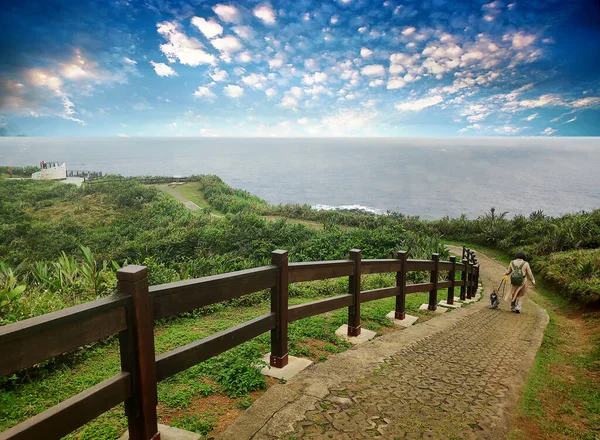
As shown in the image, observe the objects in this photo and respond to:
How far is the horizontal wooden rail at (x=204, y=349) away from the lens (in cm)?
265

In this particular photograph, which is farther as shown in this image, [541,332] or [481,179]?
[481,179]

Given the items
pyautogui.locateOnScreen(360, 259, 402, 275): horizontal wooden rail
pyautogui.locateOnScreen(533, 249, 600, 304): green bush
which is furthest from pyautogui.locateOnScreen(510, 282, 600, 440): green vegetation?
pyautogui.locateOnScreen(533, 249, 600, 304): green bush

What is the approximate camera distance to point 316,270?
4.27m

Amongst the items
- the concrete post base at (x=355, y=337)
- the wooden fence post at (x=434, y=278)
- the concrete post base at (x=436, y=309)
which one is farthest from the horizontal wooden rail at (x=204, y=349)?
the concrete post base at (x=436, y=309)

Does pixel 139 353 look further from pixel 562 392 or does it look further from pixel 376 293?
pixel 562 392

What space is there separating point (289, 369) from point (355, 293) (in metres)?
1.56

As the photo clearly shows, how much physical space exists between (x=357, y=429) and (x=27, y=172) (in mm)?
61934

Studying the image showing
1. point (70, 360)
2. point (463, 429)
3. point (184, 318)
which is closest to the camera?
point (463, 429)

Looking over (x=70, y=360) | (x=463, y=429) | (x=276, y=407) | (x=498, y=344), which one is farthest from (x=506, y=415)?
(x=70, y=360)

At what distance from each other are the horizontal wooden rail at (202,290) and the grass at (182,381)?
0.98 m

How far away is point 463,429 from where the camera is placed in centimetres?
308

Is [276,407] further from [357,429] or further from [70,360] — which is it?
[70,360]

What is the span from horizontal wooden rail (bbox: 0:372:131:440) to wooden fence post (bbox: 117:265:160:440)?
8 centimetres

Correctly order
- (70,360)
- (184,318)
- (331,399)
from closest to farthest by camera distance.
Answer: (331,399) → (70,360) → (184,318)
